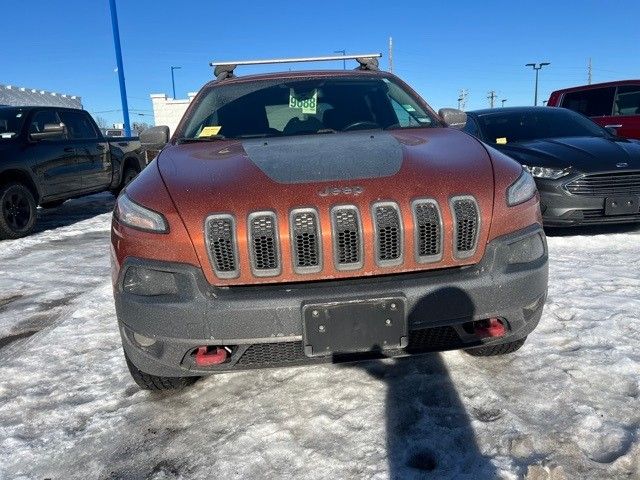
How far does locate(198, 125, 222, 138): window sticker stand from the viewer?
3134 mm

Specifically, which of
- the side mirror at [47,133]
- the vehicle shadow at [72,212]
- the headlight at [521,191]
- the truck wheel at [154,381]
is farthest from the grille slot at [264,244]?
the vehicle shadow at [72,212]

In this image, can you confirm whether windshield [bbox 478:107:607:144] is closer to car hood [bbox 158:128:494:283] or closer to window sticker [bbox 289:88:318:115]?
window sticker [bbox 289:88:318:115]

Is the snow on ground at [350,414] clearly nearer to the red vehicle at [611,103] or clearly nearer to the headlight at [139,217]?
the headlight at [139,217]

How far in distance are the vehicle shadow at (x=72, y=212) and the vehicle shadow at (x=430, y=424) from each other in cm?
673

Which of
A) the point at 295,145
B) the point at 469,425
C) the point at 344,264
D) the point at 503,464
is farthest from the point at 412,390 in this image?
the point at 295,145

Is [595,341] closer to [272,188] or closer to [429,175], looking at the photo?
[429,175]

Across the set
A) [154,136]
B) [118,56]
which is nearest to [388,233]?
[154,136]

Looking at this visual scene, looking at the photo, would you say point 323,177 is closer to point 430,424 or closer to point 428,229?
point 428,229

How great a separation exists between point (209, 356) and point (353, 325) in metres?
0.62

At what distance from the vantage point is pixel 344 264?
6.42ft

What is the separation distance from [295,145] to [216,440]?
148cm

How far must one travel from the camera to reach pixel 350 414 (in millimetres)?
2213

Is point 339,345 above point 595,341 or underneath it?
above

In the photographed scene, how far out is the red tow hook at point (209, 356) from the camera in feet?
6.72
